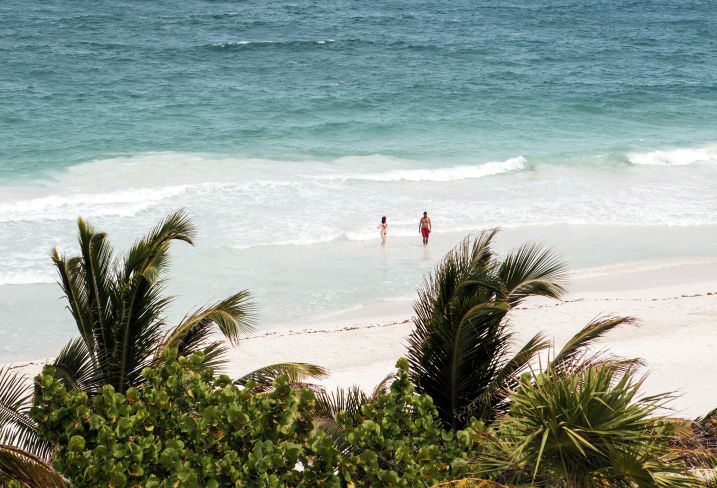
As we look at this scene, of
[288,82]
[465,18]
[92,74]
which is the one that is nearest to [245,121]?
[288,82]

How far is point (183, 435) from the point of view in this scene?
7.35 meters

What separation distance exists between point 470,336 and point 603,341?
8431 mm

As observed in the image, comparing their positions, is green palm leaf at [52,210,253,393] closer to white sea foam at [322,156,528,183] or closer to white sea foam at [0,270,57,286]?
white sea foam at [0,270,57,286]

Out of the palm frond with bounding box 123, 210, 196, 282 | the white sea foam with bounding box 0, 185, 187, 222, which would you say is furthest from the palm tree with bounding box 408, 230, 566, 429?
the white sea foam with bounding box 0, 185, 187, 222

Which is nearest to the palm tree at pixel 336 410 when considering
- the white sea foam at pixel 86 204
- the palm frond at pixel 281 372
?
the palm frond at pixel 281 372

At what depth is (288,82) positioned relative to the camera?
39.5m

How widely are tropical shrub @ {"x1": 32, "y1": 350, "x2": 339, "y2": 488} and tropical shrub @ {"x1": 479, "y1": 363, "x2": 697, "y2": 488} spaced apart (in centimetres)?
146

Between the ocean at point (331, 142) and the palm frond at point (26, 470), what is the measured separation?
9.53 metres

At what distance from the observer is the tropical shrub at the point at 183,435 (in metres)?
6.77

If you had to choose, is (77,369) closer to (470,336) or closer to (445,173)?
(470,336)

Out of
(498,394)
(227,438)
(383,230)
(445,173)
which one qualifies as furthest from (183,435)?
(445,173)

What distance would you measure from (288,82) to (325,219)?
55.4 feet

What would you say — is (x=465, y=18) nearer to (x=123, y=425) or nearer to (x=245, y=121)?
(x=245, y=121)

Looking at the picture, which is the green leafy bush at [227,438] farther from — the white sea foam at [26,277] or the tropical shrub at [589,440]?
the white sea foam at [26,277]
